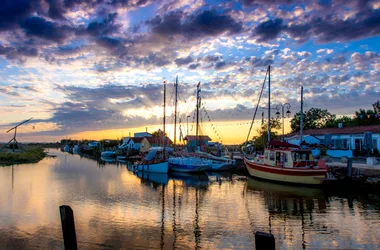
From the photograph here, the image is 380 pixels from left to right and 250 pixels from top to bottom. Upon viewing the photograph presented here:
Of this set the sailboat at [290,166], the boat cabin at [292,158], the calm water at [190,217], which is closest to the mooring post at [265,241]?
the calm water at [190,217]

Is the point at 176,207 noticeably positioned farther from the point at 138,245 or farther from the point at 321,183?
the point at 321,183

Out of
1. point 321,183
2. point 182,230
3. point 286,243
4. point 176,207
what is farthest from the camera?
point 321,183

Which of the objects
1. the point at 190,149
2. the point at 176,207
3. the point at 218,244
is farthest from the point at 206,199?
the point at 190,149

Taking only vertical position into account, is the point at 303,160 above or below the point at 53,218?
above

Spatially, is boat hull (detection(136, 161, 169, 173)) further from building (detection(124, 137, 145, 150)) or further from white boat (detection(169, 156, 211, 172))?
building (detection(124, 137, 145, 150))

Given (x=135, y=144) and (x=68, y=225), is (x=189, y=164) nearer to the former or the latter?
(x=68, y=225)

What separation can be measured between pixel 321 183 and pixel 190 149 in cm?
3751

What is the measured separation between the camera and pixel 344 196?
25828 mm

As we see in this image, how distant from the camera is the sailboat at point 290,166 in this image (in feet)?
97.1

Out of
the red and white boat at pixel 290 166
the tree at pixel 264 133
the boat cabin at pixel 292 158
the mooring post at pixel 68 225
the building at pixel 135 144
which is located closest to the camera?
the mooring post at pixel 68 225

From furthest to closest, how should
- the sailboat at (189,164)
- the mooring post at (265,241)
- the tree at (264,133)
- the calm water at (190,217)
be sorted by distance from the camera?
the tree at (264,133) → the sailboat at (189,164) → the calm water at (190,217) → the mooring post at (265,241)

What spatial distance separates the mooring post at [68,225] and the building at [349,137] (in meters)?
37.3

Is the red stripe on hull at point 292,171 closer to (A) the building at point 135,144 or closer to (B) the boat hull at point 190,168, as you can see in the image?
(B) the boat hull at point 190,168

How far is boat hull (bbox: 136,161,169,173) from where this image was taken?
45.9 meters
